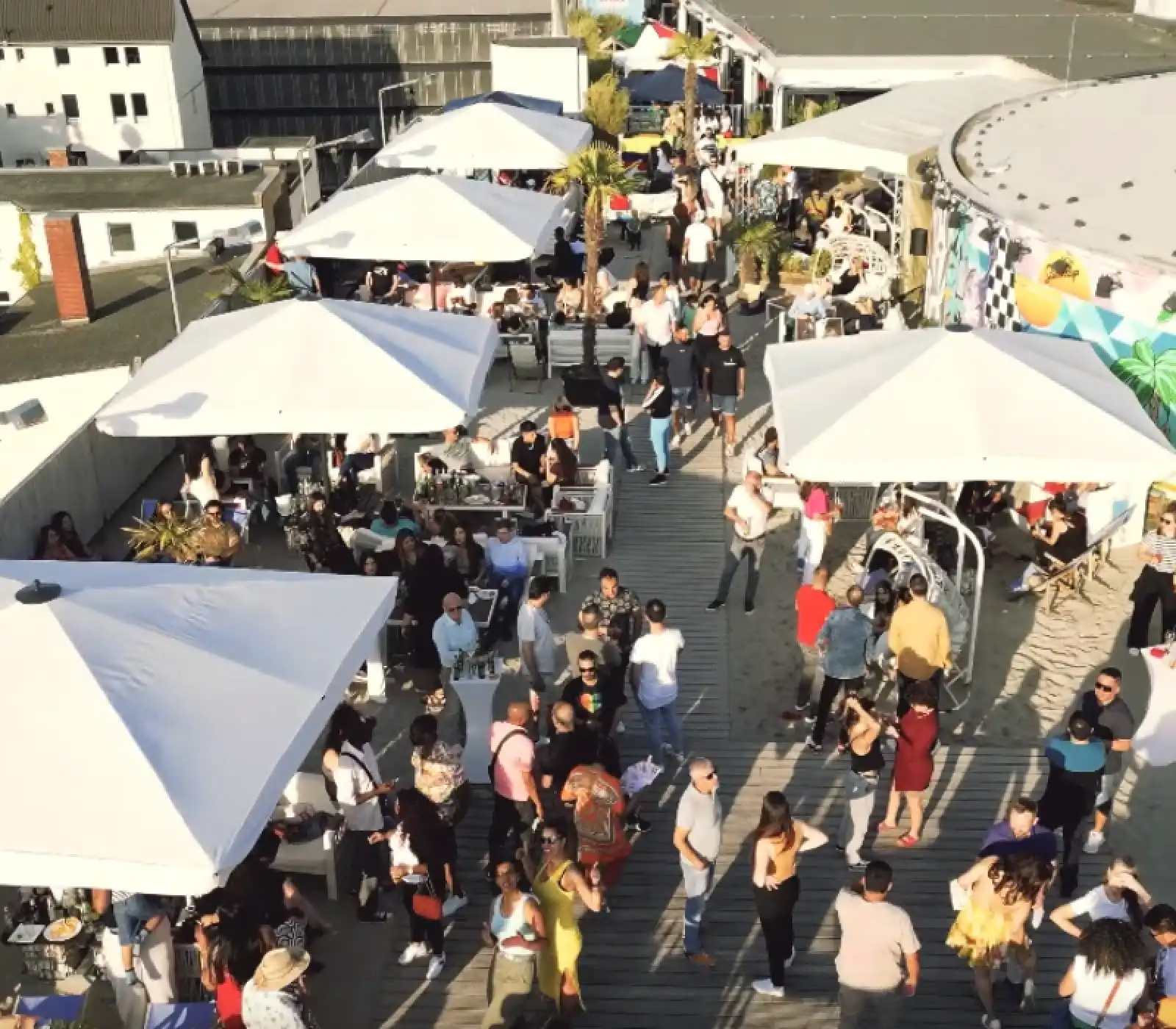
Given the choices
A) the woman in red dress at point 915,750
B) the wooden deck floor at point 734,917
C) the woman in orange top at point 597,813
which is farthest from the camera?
the woman in red dress at point 915,750

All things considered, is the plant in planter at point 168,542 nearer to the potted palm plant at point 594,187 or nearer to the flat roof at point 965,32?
the potted palm plant at point 594,187

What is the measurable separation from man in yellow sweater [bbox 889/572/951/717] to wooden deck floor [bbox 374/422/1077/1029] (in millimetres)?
862

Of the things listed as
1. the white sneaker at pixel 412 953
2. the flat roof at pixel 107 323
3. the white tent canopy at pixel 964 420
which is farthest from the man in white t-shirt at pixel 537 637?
the flat roof at pixel 107 323

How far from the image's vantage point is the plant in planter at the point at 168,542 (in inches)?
458

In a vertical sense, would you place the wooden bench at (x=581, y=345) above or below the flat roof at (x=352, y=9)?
below

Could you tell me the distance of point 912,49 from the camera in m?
28.1

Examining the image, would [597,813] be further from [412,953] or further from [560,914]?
[412,953]

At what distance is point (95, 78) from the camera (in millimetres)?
55094

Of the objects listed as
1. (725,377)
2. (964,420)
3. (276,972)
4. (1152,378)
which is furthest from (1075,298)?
(276,972)

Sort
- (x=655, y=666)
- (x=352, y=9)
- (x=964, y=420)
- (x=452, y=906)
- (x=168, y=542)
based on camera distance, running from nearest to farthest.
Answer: (x=452, y=906), (x=655, y=666), (x=964, y=420), (x=168, y=542), (x=352, y=9)

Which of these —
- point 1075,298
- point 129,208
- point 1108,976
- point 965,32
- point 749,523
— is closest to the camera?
point 1108,976

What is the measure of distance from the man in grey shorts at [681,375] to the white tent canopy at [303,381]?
3241mm

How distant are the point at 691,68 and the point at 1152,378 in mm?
16131

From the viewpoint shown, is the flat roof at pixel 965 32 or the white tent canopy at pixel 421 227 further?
the flat roof at pixel 965 32
